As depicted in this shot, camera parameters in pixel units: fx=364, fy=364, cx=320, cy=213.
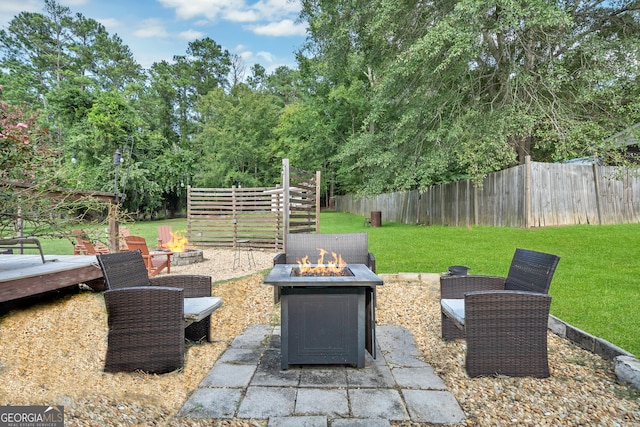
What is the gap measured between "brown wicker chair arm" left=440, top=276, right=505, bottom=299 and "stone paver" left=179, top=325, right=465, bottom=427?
0.62 metres

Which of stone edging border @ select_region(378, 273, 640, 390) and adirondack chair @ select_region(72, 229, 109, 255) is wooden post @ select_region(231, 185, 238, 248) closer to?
adirondack chair @ select_region(72, 229, 109, 255)

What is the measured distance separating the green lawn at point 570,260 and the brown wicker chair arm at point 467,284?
32.5 inches

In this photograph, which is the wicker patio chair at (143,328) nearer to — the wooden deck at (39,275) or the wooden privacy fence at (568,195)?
the wooden deck at (39,275)

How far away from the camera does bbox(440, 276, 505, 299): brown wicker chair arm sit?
10.4 feet

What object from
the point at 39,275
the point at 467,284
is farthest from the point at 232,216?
the point at 467,284

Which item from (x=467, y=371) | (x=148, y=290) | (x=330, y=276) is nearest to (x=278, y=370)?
(x=330, y=276)

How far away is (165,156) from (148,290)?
75.7ft

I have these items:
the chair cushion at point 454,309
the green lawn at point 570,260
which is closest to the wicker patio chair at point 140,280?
the chair cushion at point 454,309

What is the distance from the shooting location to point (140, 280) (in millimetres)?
2881

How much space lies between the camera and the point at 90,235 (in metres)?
4.60

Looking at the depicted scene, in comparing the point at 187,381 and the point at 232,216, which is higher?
the point at 232,216

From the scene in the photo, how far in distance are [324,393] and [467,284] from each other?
64.4 inches

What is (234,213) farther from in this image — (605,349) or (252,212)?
(605,349)

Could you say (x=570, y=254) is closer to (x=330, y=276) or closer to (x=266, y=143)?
(x=330, y=276)
